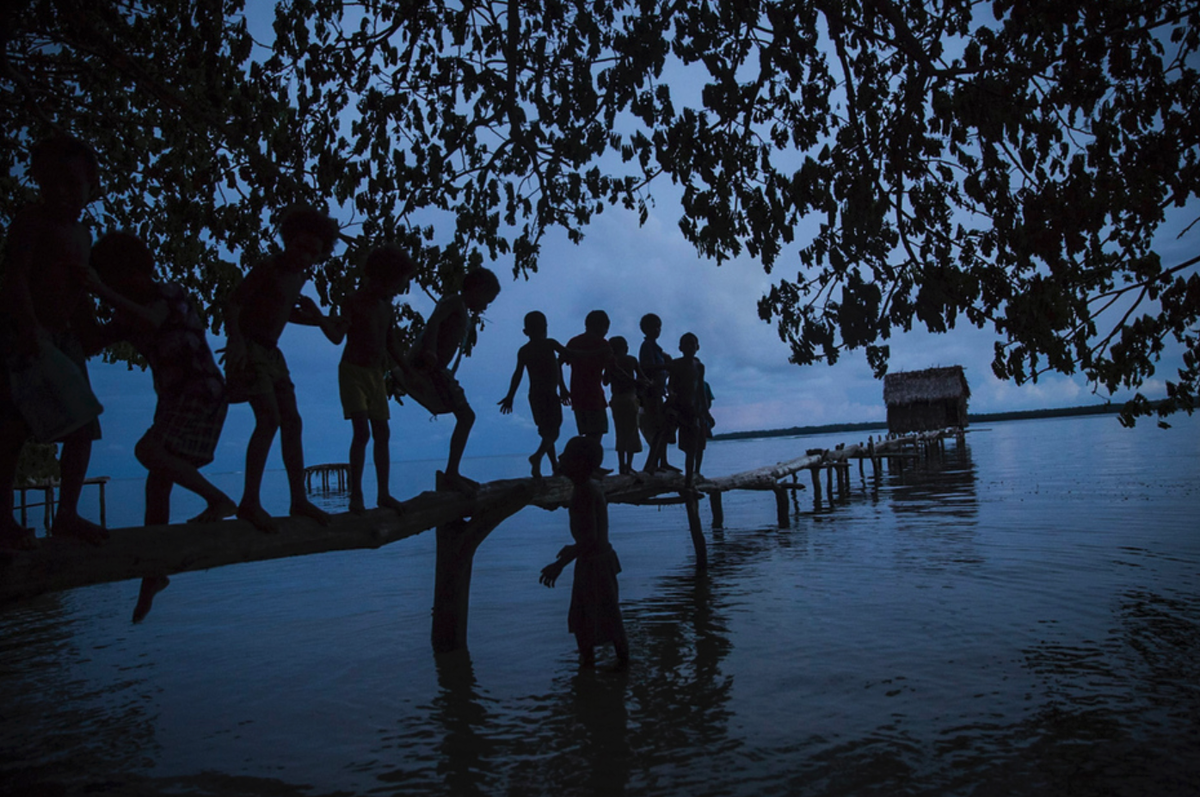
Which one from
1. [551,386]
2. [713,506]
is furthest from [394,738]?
[713,506]

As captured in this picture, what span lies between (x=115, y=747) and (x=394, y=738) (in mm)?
1900

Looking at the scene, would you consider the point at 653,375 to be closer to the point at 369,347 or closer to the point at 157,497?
the point at 369,347

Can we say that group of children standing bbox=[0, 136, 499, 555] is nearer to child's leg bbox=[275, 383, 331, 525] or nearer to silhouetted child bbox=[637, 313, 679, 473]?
child's leg bbox=[275, 383, 331, 525]

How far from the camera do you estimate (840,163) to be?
7.62 metres

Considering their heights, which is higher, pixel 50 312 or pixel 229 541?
pixel 50 312

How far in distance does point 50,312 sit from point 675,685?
4.80 metres

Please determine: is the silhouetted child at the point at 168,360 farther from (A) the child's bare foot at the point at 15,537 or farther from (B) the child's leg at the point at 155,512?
(A) the child's bare foot at the point at 15,537

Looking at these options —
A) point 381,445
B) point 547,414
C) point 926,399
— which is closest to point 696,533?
point 547,414

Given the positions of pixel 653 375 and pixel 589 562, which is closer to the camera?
pixel 589 562

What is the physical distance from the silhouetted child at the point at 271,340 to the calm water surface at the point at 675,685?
1.85 m

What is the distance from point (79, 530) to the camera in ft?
12.3

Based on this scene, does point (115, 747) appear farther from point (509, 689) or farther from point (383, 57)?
point (383, 57)

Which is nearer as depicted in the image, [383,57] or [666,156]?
[666,156]

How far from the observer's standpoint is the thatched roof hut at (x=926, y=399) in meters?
47.6
